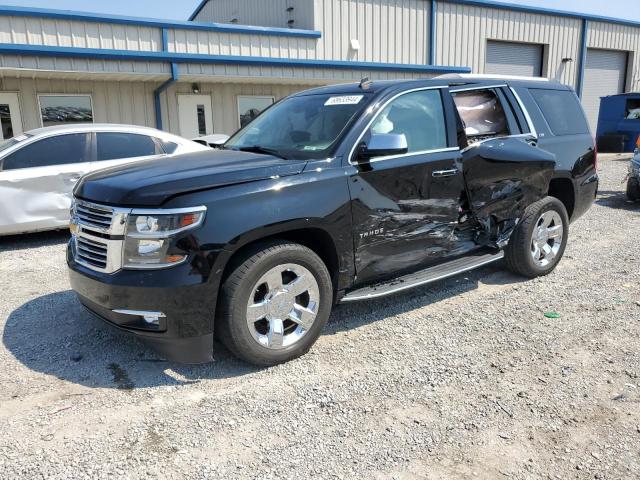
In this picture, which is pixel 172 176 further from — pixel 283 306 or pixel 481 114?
pixel 481 114

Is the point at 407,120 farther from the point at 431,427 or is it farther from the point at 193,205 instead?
the point at 431,427

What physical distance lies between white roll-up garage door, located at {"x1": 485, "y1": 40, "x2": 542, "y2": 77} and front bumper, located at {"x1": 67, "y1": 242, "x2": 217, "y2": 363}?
2022 cm

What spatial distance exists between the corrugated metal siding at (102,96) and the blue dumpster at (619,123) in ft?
52.0

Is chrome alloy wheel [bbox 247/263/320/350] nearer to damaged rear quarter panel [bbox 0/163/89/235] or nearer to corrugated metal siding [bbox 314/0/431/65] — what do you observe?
damaged rear quarter panel [bbox 0/163/89/235]

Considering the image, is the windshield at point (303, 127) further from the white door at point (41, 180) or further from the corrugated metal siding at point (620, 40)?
the corrugated metal siding at point (620, 40)

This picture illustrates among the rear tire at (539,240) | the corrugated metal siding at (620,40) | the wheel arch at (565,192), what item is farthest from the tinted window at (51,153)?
the corrugated metal siding at (620,40)

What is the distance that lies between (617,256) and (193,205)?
17.4ft

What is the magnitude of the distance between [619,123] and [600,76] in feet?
24.2

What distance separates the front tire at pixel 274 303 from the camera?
135 inches

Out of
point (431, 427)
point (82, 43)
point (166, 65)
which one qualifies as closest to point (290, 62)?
point (166, 65)

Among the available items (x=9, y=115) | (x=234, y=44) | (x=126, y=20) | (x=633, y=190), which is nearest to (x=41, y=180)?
(x=9, y=115)

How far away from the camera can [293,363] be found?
380 centimetres

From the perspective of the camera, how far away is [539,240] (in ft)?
17.9

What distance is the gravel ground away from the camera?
9.04ft
